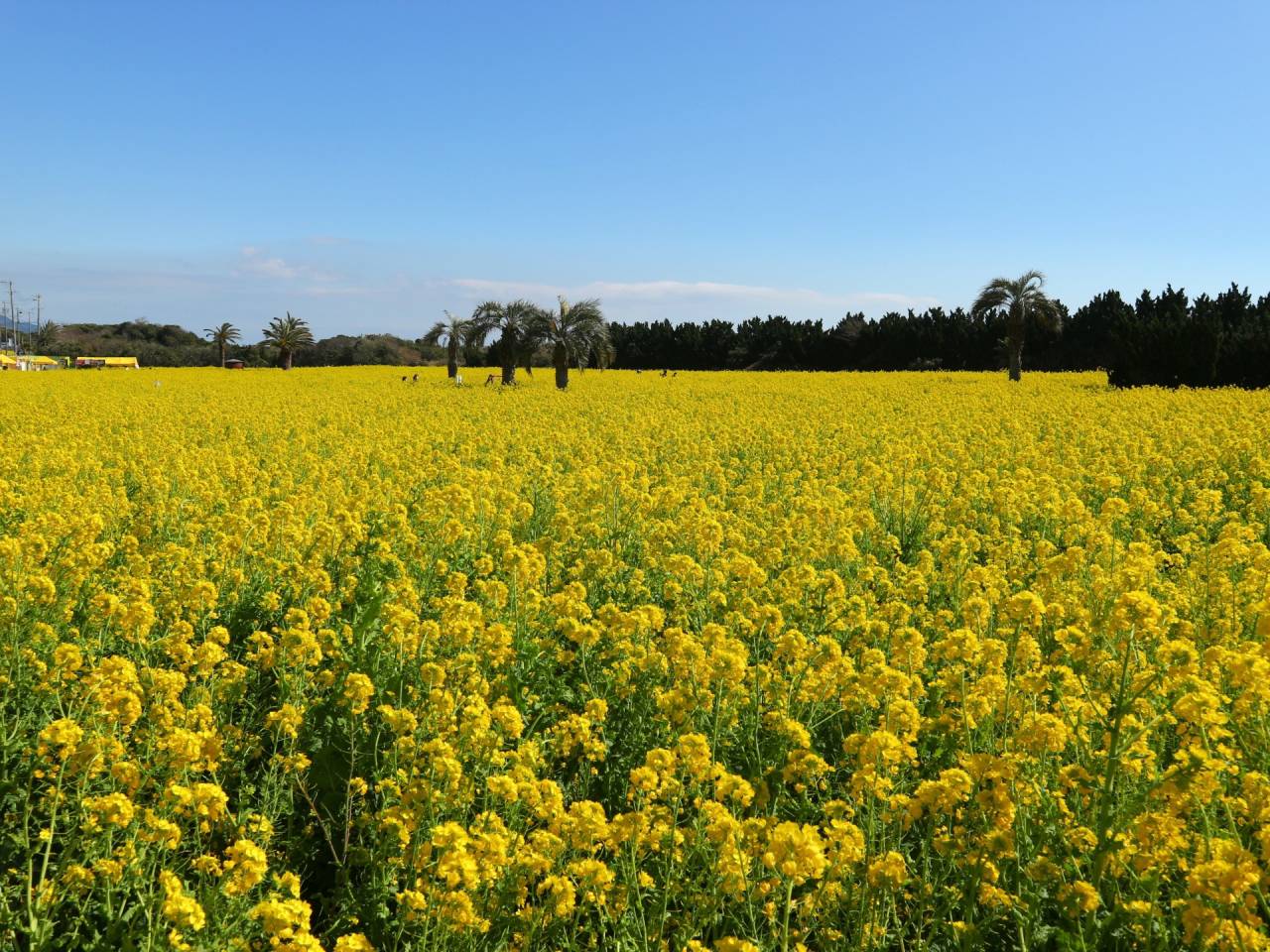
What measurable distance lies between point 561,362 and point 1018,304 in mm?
22486

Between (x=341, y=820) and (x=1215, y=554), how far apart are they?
653 cm

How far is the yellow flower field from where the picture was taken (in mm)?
2896

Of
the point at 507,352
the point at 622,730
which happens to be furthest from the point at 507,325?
the point at 622,730

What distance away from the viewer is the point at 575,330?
123 ft

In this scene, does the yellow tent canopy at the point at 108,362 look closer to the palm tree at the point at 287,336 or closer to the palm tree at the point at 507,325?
the palm tree at the point at 287,336

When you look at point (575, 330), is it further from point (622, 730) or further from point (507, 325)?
point (622, 730)

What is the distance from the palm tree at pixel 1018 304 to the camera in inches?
1614

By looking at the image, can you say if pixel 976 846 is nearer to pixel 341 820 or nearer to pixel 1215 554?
pixel 341 820

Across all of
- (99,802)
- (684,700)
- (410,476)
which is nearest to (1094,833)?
(684,700)

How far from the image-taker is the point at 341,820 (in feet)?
12.9

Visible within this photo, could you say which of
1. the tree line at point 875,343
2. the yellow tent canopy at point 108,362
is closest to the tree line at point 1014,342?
the tree line at point 875,343

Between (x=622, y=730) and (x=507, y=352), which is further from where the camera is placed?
(x=507, y=352)

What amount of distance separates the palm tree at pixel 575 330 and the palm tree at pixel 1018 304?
19306 mm

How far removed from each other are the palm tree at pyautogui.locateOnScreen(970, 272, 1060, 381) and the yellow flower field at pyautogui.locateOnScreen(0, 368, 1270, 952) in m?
33.8
